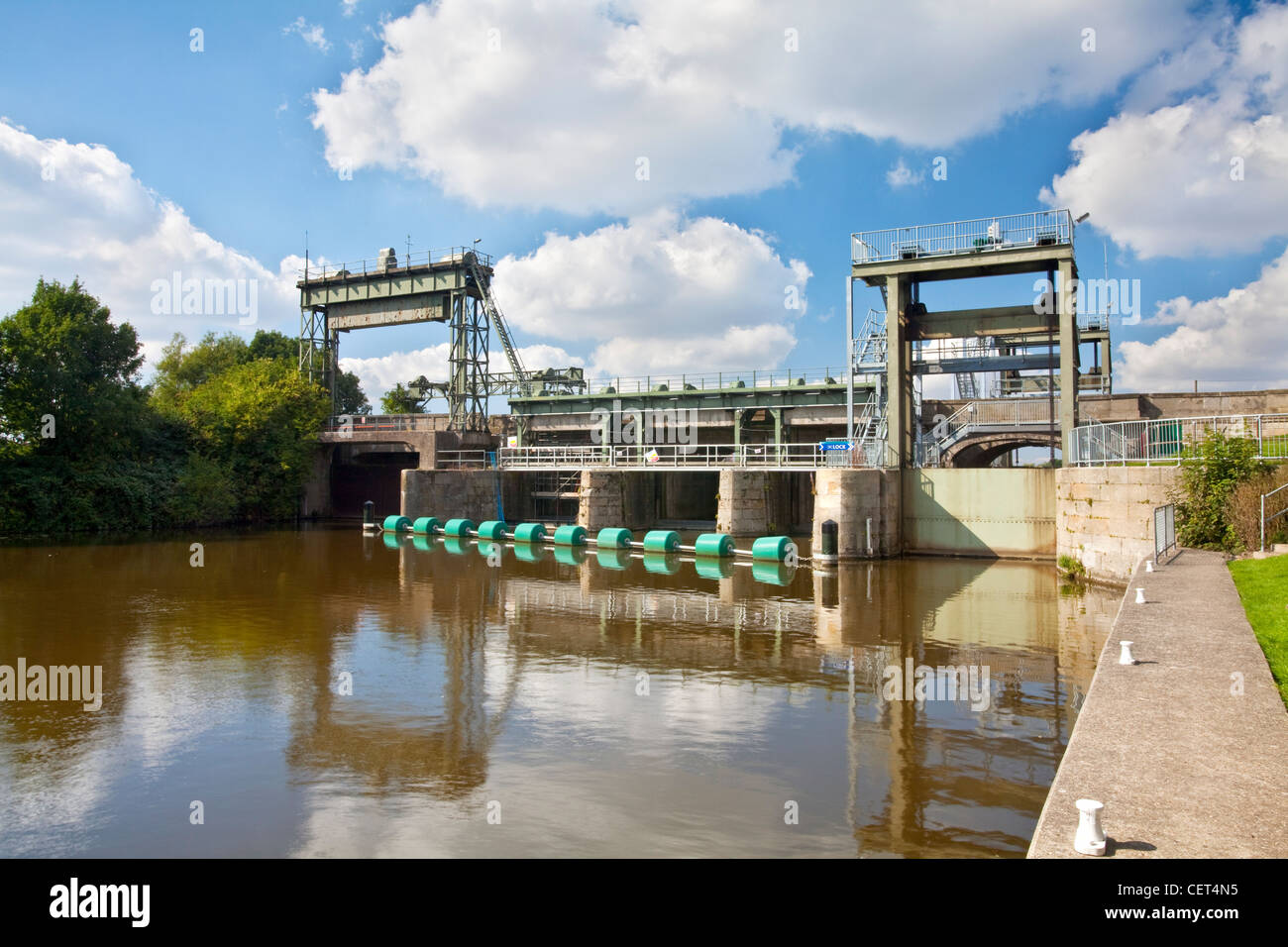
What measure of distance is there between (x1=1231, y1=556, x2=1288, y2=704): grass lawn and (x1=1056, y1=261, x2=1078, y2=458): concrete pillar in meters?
12.5

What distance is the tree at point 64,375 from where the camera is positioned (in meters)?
40.0

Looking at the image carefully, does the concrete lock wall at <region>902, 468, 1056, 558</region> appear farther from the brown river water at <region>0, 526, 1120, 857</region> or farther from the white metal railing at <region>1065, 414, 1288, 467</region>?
the brown river water at <region>0, 526, 1120, 857</region>

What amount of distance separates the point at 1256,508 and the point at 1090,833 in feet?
56.0

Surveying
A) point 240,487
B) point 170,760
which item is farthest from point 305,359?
point 170,760

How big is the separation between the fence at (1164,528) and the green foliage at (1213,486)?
0.47m

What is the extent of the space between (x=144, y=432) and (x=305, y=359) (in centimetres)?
1130

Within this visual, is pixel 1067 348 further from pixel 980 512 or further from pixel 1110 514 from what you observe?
pixel 1110 514

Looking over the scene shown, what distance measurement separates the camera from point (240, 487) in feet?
164

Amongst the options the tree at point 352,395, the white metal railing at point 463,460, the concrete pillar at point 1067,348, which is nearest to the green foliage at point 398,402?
the tree at point 352,395

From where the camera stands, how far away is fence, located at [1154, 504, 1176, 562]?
61.0 ft

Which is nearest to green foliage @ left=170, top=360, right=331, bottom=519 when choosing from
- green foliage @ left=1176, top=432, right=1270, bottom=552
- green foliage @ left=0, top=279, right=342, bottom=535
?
green foliage @ left=0, top=279, right=342, bottom=535

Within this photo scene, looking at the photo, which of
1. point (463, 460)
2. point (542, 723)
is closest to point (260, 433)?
point (463, 460)

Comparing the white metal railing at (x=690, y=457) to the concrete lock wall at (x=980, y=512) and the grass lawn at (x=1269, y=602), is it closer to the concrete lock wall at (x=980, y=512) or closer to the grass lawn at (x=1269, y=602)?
the concrete lock wall at (x=980, y=512)
